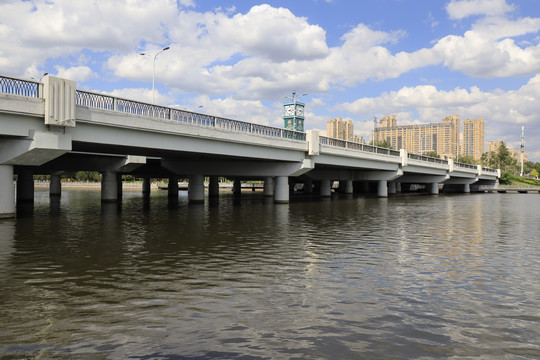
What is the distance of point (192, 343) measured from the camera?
730cm

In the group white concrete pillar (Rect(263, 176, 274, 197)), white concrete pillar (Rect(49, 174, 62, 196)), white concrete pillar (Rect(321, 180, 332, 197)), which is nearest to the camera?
white concrete pillar (Rect(49, 174, 62, 196))

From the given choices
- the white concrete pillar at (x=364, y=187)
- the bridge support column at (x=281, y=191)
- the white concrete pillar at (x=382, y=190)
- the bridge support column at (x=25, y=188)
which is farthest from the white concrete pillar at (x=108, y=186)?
the white concrete pillar at (x=364, y=187)

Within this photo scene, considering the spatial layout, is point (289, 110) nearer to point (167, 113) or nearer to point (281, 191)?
point (281, 191)

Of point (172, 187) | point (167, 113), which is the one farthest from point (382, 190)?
point (167, 113)

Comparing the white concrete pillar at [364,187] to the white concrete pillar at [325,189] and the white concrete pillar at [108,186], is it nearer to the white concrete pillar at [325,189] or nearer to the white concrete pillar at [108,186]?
the white concrete pillar at [325,189]

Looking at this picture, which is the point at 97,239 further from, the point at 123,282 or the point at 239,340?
the point at 239,340

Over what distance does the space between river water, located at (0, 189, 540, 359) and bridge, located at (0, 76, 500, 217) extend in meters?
7.97

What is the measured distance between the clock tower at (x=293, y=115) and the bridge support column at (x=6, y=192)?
2417 inches

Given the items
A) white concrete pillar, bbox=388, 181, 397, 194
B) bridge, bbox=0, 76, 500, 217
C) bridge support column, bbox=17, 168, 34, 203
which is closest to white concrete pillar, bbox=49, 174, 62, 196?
bridge, bbox=0, 76, 500, 217

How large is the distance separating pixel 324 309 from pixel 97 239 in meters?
14.6

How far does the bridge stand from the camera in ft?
81.3

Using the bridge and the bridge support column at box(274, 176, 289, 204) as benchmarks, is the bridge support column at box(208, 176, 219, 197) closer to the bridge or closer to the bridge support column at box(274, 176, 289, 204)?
the bridge

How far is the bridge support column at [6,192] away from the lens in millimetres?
26358

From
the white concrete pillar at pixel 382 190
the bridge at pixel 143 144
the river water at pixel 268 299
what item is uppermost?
the bridge at pixel 143 144
